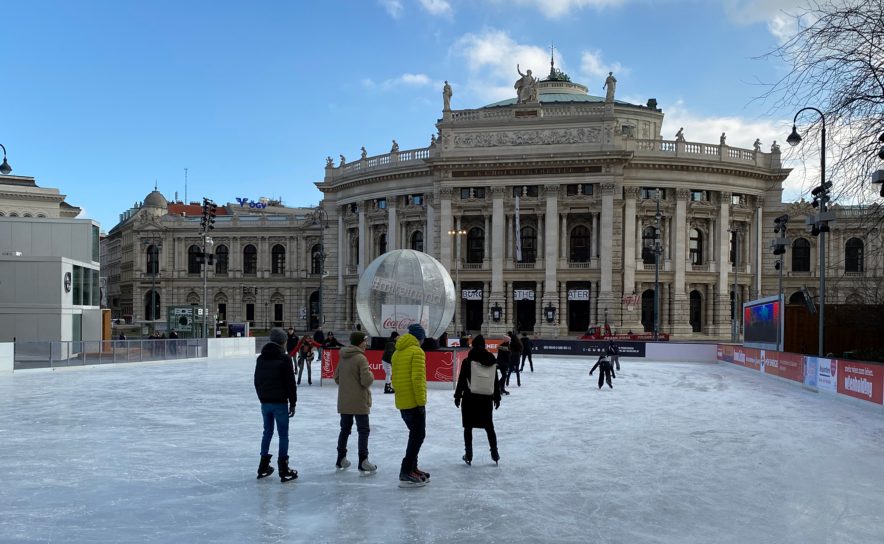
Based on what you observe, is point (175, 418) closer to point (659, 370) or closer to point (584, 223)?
point (659, 370)

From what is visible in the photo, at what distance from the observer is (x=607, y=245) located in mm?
56531

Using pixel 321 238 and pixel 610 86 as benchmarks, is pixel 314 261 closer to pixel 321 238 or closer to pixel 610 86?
pixel 321 238

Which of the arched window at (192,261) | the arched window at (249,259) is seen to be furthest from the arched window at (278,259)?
the arched window at (192,261)

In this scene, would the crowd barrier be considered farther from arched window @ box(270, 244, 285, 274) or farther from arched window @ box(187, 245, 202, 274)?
arched window @ box(187, 245, 202, 274)

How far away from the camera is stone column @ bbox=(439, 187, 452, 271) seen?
5969 cm

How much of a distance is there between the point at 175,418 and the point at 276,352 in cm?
758

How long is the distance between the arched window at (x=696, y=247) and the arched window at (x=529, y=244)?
1307 cm

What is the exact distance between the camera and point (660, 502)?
875 centimetres

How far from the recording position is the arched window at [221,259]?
3214 inches

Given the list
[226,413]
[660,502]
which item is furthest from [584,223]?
[660,502]

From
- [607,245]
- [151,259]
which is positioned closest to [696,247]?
[607,245]

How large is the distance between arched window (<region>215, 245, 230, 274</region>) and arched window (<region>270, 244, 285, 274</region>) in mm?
5104

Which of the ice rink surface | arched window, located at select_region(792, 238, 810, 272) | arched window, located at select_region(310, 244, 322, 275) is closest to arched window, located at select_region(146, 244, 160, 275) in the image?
arched window, located at select_region(310, 244, 322, 275)

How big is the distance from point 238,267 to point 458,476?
74.6 m
